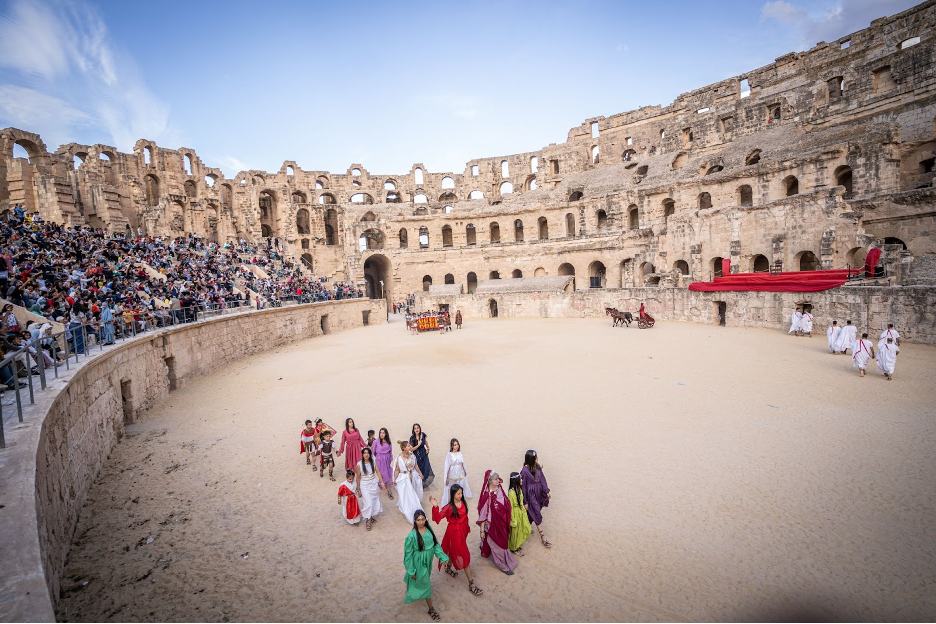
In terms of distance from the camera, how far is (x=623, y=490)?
6.24 m

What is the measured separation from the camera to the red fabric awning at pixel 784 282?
1628 centimetres

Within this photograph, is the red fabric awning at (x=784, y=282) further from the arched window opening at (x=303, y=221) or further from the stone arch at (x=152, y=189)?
the stone arch at (x=152, y=189)

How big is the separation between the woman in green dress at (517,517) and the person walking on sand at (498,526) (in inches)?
3.6

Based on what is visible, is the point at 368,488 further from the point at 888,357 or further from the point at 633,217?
the point at 633,217

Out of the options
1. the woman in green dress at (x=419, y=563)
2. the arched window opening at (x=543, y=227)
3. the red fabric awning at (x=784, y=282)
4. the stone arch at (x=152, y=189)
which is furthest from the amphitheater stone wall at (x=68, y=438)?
the arched window opening at (x=543, y=227)

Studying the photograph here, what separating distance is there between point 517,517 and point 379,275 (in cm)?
3766

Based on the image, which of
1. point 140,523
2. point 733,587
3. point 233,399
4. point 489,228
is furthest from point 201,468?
point 489,228

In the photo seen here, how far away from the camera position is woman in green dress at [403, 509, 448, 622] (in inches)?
166

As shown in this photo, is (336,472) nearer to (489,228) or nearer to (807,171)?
(807,171)

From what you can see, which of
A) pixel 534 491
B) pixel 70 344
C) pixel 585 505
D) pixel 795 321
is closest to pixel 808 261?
pixel 795 321

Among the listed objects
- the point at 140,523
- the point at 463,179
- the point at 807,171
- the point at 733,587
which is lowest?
the point at 733,587

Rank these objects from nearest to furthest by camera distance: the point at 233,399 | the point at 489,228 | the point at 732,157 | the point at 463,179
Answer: the point at 233,399 → the point at 732,157 → the point at 489,228 → the point at 463,179

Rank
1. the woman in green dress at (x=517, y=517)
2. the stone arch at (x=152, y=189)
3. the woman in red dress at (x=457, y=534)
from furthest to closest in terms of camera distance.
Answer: the stone arch at (x=152, y=189) < the woman in green dress at (x=517, y=517) < the woman in red dress at (x=457, y=534)

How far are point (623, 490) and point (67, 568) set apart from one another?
6963mm
